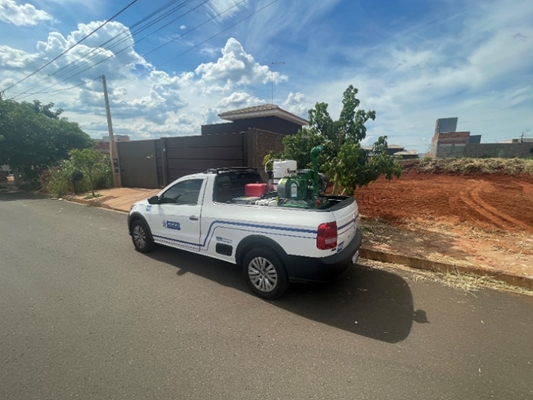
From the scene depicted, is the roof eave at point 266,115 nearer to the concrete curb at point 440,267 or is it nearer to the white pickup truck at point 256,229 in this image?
the white pickup truck at point 256,229

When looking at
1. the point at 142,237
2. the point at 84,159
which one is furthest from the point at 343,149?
the point at 84,159

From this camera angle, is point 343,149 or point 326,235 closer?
point 326,235

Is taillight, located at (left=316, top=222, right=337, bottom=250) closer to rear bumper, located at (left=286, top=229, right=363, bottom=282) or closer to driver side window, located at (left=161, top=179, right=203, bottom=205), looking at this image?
rear bumper, located at (left=286, top=229, right=363, bottom=282)

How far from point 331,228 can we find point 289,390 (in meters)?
1.53

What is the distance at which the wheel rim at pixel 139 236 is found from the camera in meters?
4.72

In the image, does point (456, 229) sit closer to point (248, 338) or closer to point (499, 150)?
point (248, 338)

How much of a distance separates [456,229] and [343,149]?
11.4ft

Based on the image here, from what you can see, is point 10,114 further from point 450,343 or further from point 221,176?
point 450,343

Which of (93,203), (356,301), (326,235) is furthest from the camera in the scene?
(93,203)

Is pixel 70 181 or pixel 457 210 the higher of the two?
pixel 70 181

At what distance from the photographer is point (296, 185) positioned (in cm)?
364

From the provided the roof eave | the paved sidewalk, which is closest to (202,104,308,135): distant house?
the roof eave

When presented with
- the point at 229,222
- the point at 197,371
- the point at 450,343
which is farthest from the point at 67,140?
the point at 450,343

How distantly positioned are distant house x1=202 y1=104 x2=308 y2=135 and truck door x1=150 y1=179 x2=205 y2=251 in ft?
29.3
